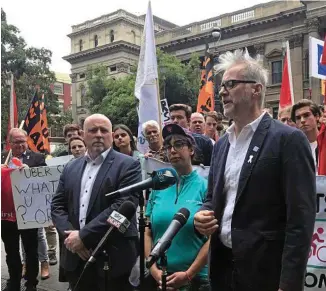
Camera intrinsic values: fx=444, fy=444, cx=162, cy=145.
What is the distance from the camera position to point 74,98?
57312mm

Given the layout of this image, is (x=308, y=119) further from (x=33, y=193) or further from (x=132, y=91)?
(x=132, y=91)

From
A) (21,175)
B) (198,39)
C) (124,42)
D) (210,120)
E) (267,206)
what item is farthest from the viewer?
(124,42)

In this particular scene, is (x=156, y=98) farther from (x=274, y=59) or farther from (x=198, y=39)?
(x=198, y=39)

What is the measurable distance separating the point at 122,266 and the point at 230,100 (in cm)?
158

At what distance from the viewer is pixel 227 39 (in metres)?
45.7

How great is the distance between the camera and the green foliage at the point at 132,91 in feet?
123

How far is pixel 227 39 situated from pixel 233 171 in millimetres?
45092

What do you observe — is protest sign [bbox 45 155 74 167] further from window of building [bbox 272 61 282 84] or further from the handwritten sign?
window of building [bbox 272 61 282 84]

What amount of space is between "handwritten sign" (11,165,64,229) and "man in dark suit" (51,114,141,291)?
1.60m

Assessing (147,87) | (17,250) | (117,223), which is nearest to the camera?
(117,223)

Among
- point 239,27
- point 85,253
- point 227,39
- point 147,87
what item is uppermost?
point 239,27

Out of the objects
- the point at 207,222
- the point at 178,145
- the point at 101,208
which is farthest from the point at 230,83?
the point at 101,208

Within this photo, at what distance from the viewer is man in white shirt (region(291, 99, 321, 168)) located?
4105 mm

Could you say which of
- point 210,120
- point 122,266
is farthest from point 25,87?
point 122,266
